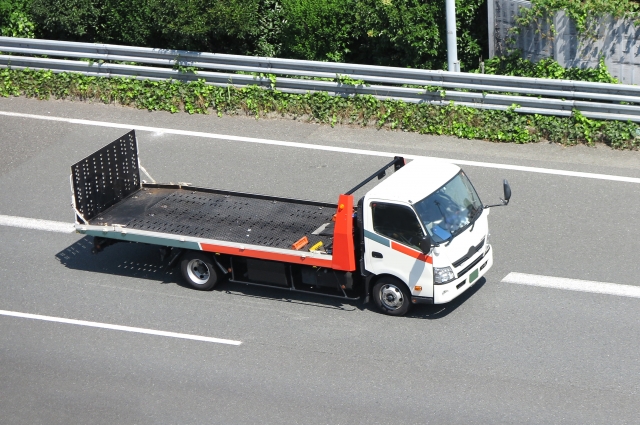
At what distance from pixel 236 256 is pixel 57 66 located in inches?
349

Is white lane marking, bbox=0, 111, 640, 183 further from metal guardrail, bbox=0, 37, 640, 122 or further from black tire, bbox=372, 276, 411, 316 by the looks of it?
black tire, bbox=372, 276, 411, 316

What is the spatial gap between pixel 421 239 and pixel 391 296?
94 centimetres

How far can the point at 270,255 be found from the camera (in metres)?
12.9

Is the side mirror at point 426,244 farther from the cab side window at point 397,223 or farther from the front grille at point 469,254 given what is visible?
the front grille at point 469,254

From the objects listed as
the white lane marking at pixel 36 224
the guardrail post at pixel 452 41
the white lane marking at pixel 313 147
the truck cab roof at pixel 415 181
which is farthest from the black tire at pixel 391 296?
the guardrail post at pixel 452 41

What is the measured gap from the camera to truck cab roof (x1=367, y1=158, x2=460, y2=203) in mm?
12375

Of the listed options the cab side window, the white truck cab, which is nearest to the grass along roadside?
the white truck cab

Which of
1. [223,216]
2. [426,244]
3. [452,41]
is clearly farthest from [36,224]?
[452,41]

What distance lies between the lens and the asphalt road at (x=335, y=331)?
36.7ft

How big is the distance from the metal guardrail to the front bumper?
16.8ft

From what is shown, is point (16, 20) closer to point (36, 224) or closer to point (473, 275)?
point (36, 224)

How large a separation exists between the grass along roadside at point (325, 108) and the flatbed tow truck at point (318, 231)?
426 cm

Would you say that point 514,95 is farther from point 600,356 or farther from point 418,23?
point 600,356

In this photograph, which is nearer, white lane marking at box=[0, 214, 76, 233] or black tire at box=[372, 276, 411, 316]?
black tire at box=[372, 276, 411, 316]
